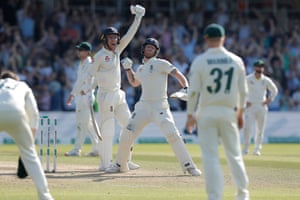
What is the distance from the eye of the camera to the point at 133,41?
28.4m

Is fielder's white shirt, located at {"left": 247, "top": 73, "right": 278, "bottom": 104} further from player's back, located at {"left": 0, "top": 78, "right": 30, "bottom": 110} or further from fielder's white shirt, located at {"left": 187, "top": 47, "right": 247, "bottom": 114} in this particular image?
player's back, located at {"left": 0, "top": 78, "right": 30, "bottom": 110}

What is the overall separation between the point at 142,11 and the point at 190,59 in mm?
13292

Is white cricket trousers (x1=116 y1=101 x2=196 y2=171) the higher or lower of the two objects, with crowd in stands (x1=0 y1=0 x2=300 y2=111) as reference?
lower

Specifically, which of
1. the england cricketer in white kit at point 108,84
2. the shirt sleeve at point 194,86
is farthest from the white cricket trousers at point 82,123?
the shirt sleeve at point 194,86

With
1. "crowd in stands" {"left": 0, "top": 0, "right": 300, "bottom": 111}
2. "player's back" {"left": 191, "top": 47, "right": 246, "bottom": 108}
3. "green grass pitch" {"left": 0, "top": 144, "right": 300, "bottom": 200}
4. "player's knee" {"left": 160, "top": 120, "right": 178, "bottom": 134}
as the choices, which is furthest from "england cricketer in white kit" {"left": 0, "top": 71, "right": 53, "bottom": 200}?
"crowd in stands" {"left": 0, "top": 0, "right": 300, "bottom": 111}

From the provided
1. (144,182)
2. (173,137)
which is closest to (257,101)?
(173,137)

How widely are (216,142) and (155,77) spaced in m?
4.08

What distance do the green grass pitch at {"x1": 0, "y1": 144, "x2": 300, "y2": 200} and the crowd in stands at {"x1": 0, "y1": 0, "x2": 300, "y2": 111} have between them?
28.2 ft

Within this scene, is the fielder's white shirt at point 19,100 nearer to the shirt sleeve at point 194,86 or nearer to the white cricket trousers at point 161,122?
the shirt sleeve at point 194,86

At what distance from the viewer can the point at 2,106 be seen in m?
10.6

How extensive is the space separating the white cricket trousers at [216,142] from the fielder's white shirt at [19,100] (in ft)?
6.23

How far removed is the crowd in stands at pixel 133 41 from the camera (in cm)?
2656

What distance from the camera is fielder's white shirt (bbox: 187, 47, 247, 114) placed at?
10.4 m

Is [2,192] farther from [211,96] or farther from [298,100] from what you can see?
[298,100]
